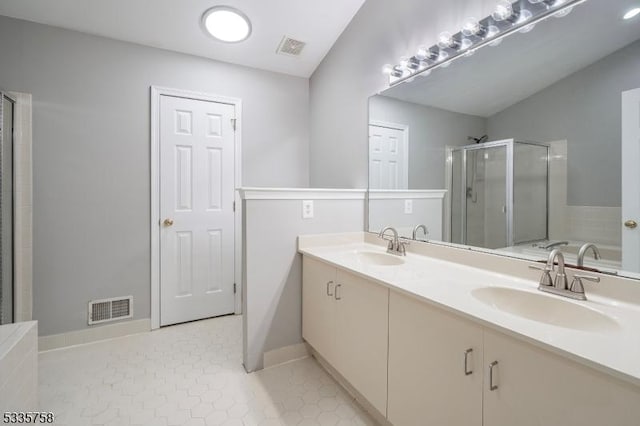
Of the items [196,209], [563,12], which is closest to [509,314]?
[563,12]

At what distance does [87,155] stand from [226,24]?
1.50 m

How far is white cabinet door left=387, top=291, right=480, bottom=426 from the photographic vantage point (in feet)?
3.17

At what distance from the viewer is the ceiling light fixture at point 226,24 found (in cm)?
234

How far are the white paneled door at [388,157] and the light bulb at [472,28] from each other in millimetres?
630

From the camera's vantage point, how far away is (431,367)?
111 cm

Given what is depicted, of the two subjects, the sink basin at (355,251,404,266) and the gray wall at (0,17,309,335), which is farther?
the gray wall at (0,17,309,335)

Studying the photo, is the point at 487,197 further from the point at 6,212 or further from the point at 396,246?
the point at 6,212

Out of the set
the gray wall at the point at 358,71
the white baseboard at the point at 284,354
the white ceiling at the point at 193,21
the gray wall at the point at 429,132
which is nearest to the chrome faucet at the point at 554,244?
the gray wall at the point at 429,132

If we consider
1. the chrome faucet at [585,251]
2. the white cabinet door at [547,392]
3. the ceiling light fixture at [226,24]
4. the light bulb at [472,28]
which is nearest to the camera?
the white cabinet door at [547,392]

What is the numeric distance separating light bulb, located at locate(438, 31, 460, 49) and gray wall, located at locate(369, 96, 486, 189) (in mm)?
331

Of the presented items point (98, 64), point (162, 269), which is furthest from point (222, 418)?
point (98, 64)

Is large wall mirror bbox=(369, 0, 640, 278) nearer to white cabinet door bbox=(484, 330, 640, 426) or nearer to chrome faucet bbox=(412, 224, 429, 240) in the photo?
chrome faucet bbox=(412, 224, 429, 240)

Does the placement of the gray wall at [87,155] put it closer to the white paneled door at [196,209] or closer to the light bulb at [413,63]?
the white paneled door at [196,209]

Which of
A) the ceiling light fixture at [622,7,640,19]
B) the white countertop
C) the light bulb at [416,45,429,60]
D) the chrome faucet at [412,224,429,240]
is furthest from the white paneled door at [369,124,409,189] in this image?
the ceiling light fixture at [622,7,640,19]
